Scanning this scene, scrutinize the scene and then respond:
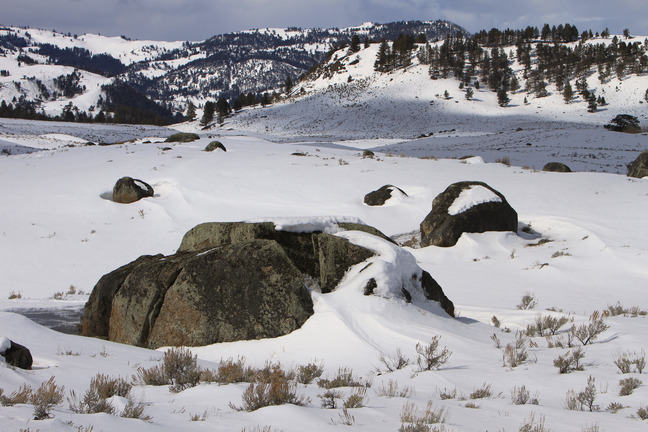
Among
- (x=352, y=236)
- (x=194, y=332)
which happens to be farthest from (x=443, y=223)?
(x=194, y=332)

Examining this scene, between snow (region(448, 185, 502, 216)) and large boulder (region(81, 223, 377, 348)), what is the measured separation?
7.54 meters

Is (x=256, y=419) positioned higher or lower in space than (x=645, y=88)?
lower

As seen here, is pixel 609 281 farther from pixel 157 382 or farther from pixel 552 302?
pixel 157 382

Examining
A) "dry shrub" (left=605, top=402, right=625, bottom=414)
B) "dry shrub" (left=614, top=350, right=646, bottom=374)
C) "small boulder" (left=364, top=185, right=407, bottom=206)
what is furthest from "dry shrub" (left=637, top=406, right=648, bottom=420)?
"small boulder" (left=364, top=185, right=407, bottom=206)

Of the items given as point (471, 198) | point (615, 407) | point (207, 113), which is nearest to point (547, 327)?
point (615, 407)

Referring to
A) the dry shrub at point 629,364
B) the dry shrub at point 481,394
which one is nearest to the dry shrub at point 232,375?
the dry shrub at point 481,394

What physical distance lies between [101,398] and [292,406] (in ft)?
4.21

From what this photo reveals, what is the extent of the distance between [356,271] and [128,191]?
45.8 ft

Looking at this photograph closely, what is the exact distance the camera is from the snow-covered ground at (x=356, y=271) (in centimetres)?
342

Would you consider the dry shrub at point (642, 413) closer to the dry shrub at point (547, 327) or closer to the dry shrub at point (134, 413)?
the dry shrub at point (547, 327)

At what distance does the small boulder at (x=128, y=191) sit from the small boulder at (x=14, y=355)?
14936 millimetres

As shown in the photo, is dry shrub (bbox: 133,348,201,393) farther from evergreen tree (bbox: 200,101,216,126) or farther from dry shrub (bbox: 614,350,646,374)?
evergreen tree (bbox: 200,101,216,126)

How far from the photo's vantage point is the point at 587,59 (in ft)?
242

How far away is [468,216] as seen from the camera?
13.5 metres
